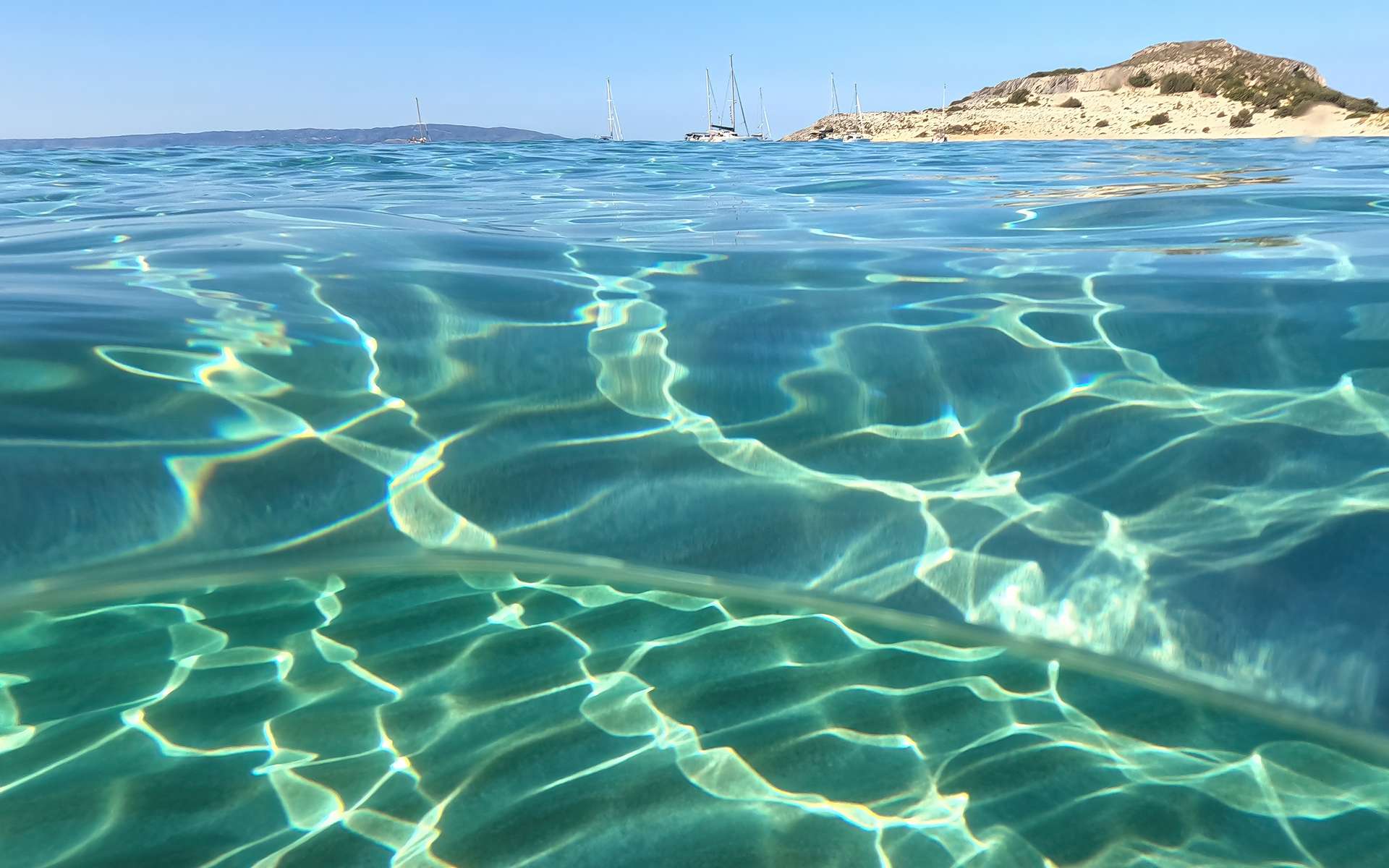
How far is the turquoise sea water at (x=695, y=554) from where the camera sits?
1.41 m

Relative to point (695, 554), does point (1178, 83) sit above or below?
above

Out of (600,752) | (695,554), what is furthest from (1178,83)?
(600,752)

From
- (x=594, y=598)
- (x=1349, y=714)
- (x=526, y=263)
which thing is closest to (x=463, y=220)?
(x=526, y=263)

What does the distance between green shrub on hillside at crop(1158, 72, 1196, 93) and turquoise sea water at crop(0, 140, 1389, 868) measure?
121ft

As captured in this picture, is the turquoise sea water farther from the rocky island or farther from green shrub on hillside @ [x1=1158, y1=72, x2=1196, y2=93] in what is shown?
green shrub on hillside @ [x1=1158, y1=72, x2=1196, y2=93]

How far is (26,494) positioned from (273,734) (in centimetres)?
90

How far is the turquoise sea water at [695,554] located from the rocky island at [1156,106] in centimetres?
2206

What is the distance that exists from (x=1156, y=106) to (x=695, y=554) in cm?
3657

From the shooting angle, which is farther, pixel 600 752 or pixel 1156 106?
pixel 1156 106

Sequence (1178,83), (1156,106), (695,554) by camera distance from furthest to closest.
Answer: (1178,83)
(1156,106)
(695,554)

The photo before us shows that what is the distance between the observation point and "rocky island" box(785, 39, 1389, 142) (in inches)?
987

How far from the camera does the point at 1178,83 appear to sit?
35.1 meters

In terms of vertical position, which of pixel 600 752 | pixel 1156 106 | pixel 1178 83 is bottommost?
pixel 600 752

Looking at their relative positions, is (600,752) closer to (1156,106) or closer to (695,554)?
(695,554)
